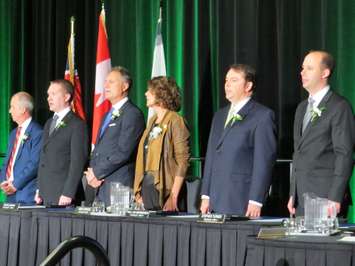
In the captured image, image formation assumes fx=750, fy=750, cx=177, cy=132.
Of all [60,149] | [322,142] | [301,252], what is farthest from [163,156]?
[301,252]

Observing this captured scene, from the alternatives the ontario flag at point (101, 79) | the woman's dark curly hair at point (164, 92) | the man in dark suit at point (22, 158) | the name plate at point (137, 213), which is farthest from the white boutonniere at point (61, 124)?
the name plate at point (137, 213)

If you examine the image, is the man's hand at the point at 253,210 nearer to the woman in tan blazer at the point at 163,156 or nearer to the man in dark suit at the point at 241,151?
the man in dark suit at the point at 241,151

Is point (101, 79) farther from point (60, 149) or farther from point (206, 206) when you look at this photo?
point (206, 206)

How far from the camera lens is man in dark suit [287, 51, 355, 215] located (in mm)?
3924

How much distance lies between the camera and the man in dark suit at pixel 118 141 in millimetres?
5023

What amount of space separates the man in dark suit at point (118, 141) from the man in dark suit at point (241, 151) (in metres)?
0.77

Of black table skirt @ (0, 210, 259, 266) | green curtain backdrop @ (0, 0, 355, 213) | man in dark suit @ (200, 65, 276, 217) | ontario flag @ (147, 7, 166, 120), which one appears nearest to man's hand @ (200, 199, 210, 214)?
man in dark suit @ (200, 65, 276, 217)

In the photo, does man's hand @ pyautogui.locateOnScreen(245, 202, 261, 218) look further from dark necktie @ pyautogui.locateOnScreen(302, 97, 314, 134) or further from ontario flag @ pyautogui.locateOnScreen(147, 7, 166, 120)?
ontario flag @ pyautogui.locateOnScreen(147, 7, 166, 120)

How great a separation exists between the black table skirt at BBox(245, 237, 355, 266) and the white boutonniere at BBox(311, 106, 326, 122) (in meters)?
1.22

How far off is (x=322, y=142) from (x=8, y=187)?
281cm

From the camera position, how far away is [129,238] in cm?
389

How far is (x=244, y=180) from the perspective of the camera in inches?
174

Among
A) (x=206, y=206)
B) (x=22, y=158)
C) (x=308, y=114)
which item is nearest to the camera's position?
(x=308, y=114)

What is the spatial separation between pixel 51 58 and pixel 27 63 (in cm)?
42
